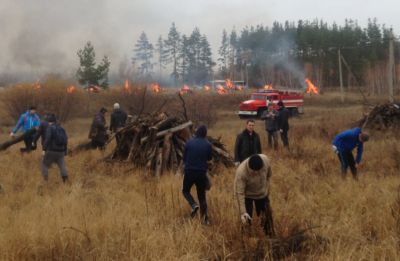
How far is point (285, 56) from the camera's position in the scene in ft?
241

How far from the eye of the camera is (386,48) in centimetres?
7325

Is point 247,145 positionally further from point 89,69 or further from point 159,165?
Answer: point 89,69

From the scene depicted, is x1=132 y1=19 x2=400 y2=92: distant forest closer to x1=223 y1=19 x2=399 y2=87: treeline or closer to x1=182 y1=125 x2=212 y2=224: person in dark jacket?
x1=223 y1=19 x2=399 y2=87: treeline

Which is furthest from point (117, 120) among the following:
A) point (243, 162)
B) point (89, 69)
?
point (89, 69)

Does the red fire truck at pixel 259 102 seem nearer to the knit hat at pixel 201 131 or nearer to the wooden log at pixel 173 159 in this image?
the wooden log at pixel 173 159

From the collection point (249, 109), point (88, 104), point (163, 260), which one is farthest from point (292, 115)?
point (163, 260)

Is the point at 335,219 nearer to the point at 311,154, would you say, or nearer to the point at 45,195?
the point at 45,195

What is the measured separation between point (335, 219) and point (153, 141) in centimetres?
595

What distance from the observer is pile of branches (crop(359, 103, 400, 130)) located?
688 inches

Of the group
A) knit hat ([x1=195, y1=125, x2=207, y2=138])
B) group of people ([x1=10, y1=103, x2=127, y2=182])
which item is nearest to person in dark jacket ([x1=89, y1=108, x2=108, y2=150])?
group of people ([x1=10, y1=103, x2=127, y2=182])

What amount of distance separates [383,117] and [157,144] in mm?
10853

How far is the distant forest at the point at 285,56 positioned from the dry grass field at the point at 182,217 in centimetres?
5053

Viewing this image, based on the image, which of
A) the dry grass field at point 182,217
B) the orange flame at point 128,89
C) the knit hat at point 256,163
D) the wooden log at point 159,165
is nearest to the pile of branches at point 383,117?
the dry grass field at point 182,217

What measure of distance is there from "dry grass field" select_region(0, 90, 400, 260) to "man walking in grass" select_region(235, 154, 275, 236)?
0.23 m
